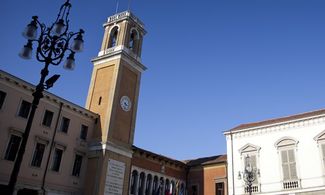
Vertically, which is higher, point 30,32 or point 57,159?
point 30,32

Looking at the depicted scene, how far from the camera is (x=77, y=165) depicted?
2611cm

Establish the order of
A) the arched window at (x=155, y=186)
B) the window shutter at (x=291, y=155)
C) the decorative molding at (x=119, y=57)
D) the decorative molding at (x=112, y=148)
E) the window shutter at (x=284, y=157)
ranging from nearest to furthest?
1. the window shutter at (x=291, y=155)
2. the window shutter at (x=284, y=157)
3. the decorative molding at (x=112, y=148)
4. the decorative molding at (x=119, y=57)
5. the arched window at (x=155, y=186)

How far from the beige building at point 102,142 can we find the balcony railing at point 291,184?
724 cm

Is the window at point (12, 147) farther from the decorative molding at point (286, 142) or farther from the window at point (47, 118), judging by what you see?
the decorative molding at point (286, 142)

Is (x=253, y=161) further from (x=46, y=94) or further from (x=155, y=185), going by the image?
(x=46, y=94)

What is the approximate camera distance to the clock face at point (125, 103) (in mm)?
29375

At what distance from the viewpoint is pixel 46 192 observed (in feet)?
75.5

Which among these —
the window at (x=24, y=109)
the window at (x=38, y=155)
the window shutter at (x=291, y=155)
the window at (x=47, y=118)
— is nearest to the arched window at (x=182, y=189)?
the window shutter at (x=291, y=155)

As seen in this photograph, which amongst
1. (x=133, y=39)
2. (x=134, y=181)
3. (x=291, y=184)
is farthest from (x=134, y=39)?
(x=291, y=184)

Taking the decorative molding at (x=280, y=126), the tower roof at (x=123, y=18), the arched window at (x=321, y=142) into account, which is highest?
the tower roof at (x=123, y=18)

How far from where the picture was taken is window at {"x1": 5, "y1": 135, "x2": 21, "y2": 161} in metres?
21.4

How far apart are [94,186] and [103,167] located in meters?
1.51

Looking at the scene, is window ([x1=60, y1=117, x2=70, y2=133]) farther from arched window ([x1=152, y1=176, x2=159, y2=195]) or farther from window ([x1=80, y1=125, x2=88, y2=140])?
arched window ([x1=152, y1=176, x2=159, y2=195])

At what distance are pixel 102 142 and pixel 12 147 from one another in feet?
22.5
